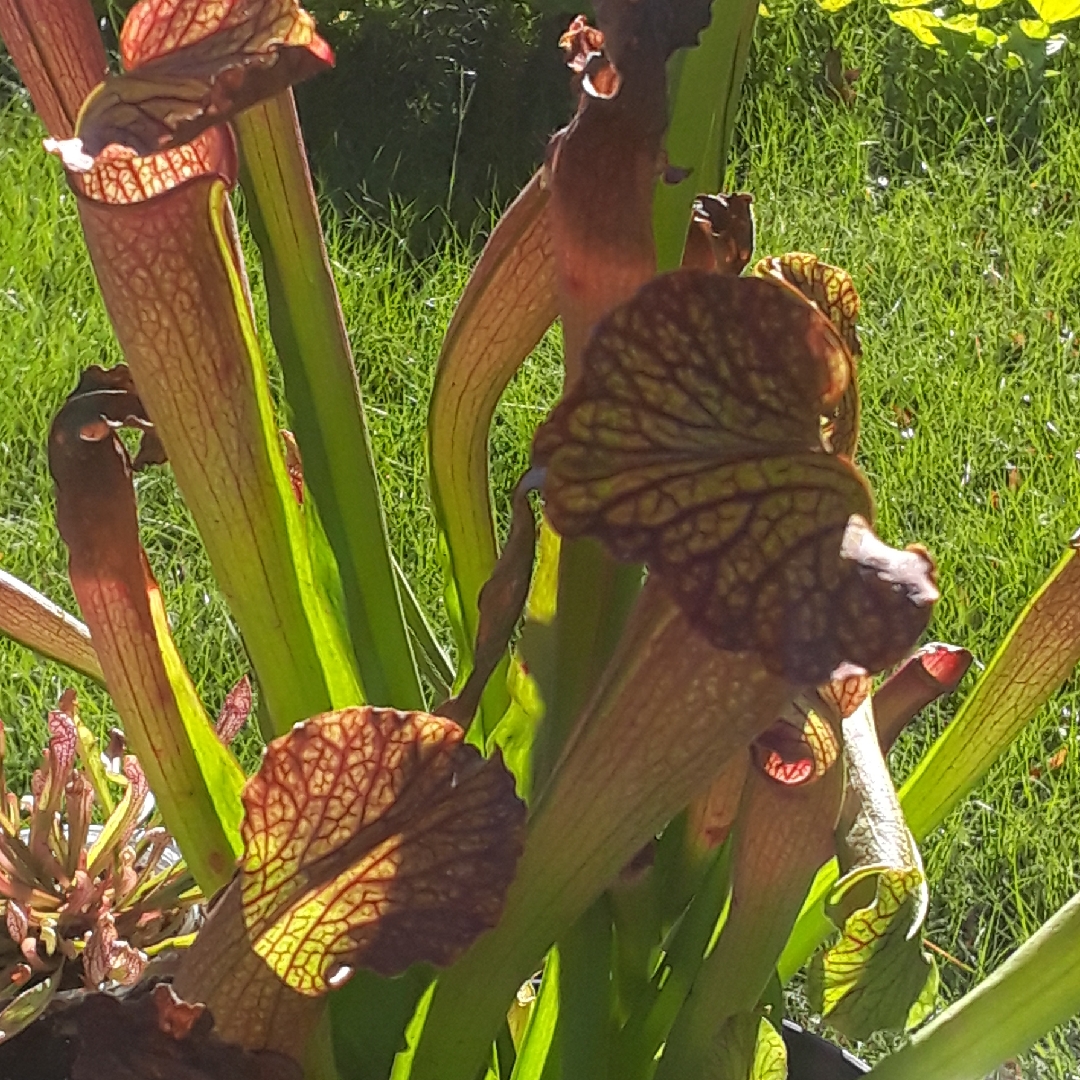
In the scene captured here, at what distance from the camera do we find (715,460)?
1.02 ft

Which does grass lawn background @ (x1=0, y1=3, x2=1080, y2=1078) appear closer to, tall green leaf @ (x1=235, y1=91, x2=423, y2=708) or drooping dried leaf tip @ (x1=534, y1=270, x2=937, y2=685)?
tall green leaf @ (x1=235, y1=91, x2=423, y2=708)

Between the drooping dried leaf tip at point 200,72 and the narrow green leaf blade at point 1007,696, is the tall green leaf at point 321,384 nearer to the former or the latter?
the drooping dried leaf tip at point 200,72

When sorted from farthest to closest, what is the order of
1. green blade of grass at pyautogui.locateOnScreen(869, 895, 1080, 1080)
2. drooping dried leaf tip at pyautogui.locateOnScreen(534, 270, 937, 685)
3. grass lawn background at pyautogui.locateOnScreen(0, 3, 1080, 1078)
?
grass lawn background at pyautogui.locateOnScreen(0, 3, 1080, 1078) → green blade of grass at pyautogui.locateOnScreen(869, 895, 1080, 1080) → drooping dried leaf tip at pyautogui.locateOnScreen(534, 270, 937, 685)

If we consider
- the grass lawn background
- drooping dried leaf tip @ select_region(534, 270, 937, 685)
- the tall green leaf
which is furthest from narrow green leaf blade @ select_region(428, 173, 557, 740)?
the grass lawn background

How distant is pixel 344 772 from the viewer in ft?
1.14

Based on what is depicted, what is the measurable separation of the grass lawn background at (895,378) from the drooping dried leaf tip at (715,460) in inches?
35.6

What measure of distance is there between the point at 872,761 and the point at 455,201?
5.84ft

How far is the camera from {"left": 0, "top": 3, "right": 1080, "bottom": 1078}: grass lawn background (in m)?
1.30

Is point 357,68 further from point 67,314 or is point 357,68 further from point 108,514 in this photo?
point 108,514

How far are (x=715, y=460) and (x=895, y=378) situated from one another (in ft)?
5.36

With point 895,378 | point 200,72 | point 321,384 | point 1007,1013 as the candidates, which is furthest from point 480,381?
point 895,378

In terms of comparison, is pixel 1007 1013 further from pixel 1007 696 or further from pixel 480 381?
pixel 480 381

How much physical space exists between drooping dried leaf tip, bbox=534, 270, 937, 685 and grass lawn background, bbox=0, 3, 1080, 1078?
90cm

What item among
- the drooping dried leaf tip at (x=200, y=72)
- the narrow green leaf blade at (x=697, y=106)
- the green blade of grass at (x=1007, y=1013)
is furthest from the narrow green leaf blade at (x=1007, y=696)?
the drooping dried leaf tip at (x=200, y=72)
